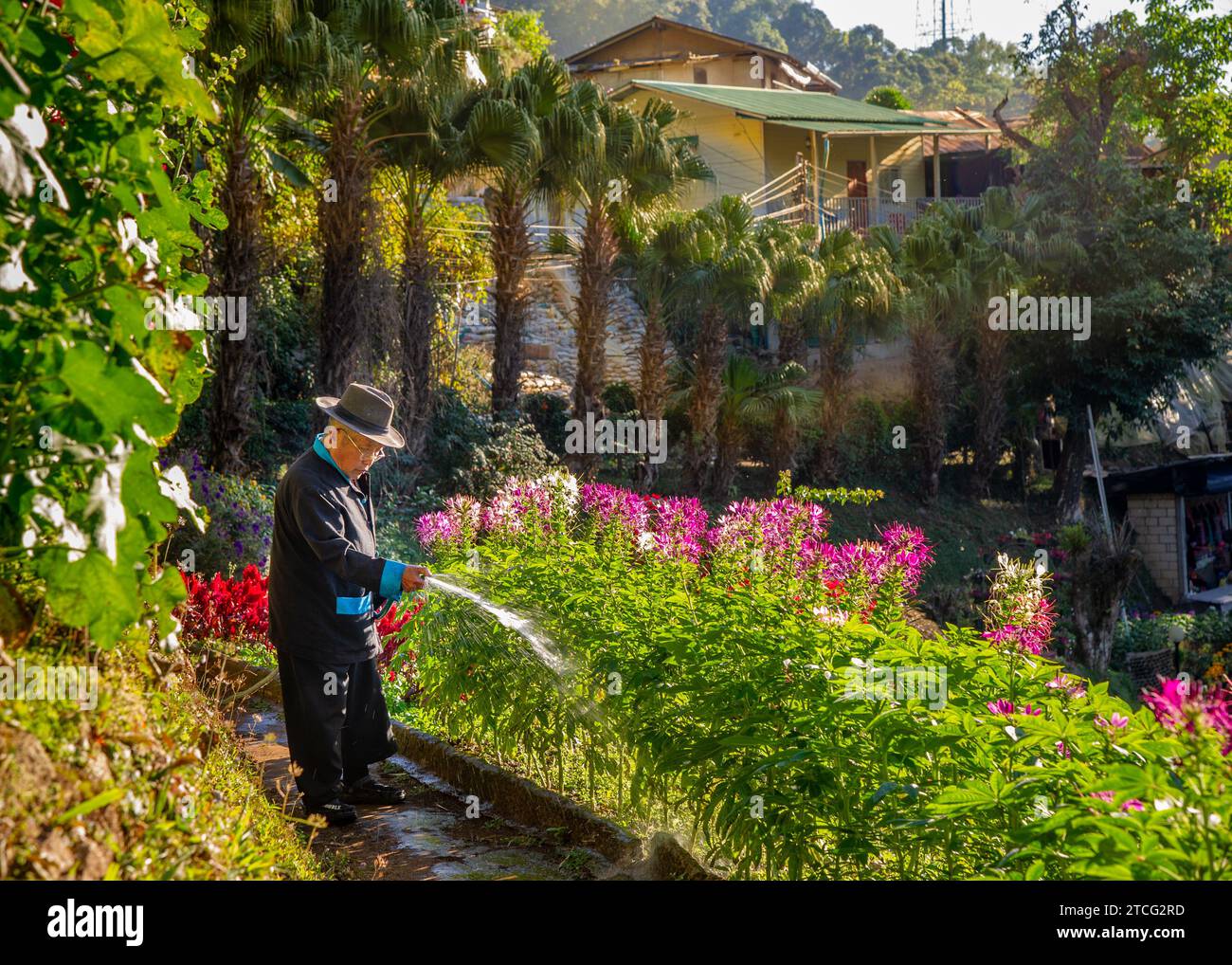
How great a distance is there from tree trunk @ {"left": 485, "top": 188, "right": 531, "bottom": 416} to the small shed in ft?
54.5

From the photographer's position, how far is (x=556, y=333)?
31375mm

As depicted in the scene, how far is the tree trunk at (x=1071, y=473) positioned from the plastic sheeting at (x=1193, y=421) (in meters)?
1.89

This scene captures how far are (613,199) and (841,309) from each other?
21.2ft

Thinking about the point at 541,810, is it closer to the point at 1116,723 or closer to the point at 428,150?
the point at 1116,723

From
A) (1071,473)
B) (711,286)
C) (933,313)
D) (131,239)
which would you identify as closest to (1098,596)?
(711,286)

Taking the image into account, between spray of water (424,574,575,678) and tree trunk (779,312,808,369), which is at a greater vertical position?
tree trunk (779,312,808,369)

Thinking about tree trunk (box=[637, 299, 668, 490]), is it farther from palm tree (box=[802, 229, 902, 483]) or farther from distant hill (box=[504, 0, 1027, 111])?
distant hill (box=[504, 0, 1027, 111])

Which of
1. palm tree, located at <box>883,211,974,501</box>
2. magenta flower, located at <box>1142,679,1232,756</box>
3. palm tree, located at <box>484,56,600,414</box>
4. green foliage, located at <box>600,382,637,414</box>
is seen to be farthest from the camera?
palm tree, located at <box>883,211,974,501</box>

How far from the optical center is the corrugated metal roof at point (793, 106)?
116ft

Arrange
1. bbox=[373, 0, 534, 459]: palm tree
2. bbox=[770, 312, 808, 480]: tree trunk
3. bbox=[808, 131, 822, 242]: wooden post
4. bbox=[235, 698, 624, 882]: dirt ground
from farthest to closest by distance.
Result: bbox=[808, 131, 822, 242]: wooden post → bbox=[770, 312, 808, 480]: tree trunk → bbox=[373, 0, 534, 459]: palm tree → bbox=[235, 698, 624, 882]: dirt ground

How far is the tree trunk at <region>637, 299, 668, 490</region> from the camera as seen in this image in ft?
75.3

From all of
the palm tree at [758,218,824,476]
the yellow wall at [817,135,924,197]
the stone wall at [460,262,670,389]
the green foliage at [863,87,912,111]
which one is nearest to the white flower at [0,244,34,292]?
the palm tree at [758,218,824,476]

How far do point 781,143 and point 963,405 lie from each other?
37.1 ft

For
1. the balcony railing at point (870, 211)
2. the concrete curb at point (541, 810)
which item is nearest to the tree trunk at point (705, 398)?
the balcony railing at point (870, 211)
